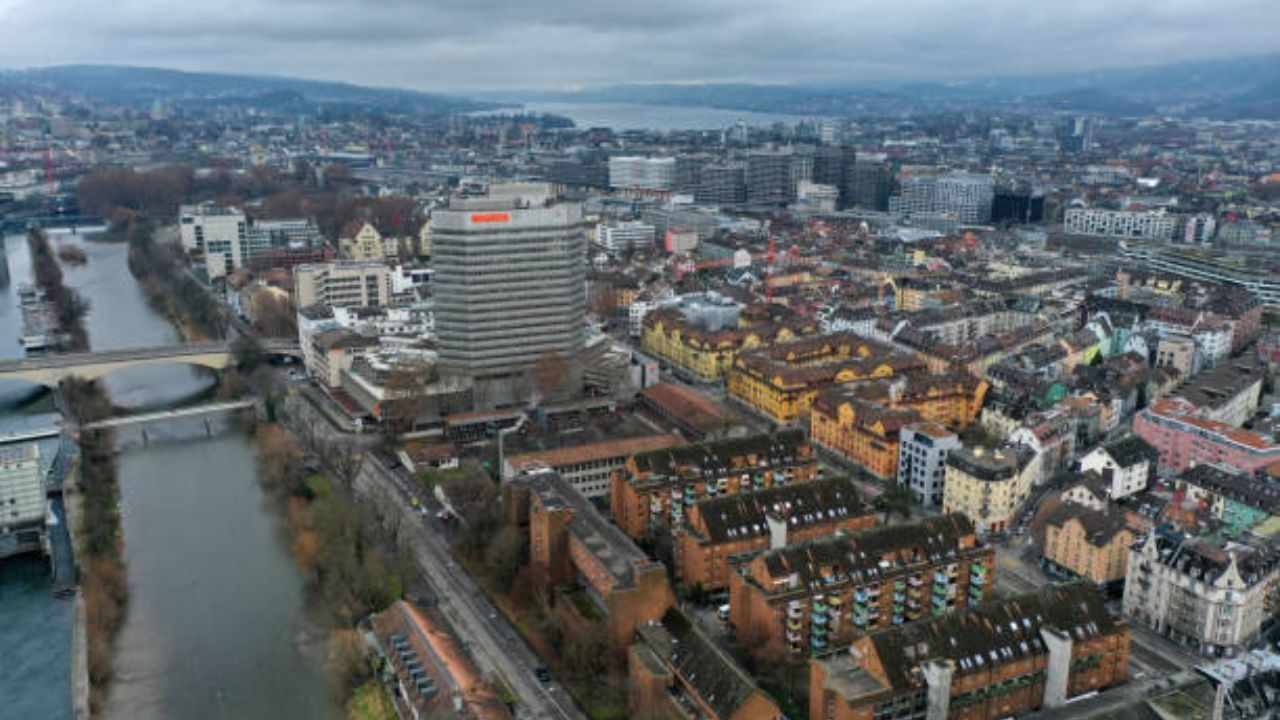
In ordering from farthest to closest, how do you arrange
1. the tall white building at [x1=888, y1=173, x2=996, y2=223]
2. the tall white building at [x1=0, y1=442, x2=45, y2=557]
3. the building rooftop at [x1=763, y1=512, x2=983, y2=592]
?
1. the tall white building at [x1=888, y1=173, x2=996, y2=223]
2. the tall white building at [x1=0, y1=442, x2=45, y2=557]
3. the building rooftop at [x1=763, y1=512, x2=983, y2=592]

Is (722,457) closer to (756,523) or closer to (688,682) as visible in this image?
(756,523)

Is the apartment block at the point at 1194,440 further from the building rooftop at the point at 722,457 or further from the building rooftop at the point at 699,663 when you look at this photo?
the building rooftop at the point at 699,663

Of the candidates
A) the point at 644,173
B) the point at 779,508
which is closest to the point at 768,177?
the point at 644,173

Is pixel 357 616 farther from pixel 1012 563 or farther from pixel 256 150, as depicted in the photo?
pixel 256 150

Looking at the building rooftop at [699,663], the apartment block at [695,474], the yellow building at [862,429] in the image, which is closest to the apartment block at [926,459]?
the yellow building at [862,429]

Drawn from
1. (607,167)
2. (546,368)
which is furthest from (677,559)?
(607,167)

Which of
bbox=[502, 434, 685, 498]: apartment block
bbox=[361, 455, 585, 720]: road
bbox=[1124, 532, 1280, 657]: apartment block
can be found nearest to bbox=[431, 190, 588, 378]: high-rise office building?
bbox=[502, 434, 685, 498]: apartment block

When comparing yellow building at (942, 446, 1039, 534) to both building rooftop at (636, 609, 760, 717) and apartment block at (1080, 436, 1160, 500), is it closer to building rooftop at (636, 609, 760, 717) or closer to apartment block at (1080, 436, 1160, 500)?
apartment block at (1080, 436, 1160, 500)
